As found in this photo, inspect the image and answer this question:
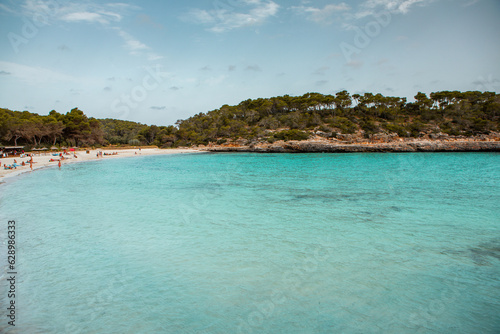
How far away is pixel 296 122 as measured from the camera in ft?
218

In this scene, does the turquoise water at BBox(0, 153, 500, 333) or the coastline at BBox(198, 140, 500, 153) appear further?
the coastline at BBox(198, 140, 500, 153)

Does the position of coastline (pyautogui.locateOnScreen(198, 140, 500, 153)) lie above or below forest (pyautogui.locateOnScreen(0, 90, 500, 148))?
below

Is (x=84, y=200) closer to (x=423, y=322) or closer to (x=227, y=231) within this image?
(x=227, y=231)

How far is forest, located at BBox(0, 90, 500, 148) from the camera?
2100 inches

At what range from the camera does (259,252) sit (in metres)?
7.20

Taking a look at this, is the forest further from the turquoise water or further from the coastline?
the turquoise water

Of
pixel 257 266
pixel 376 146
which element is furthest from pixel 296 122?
pixel 257 266

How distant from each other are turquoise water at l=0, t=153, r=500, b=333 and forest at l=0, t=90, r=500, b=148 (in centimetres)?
4762

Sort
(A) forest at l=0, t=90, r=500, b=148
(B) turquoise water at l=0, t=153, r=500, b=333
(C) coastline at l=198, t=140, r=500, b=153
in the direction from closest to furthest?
(B) turquoise water at l=0, t=153, r=500, b=333 → (C) coastline at l=198, t=140, r=500, b=153 → (A) forest at l=0, t=90, r=500, b=148

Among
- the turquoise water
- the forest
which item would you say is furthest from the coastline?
the turquoise water

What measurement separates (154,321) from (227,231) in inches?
183

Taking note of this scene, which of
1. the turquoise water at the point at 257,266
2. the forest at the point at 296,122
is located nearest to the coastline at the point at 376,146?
the forest at the point at 296,122

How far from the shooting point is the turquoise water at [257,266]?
445 centimetres

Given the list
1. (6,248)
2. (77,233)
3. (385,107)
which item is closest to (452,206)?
(77,233)
